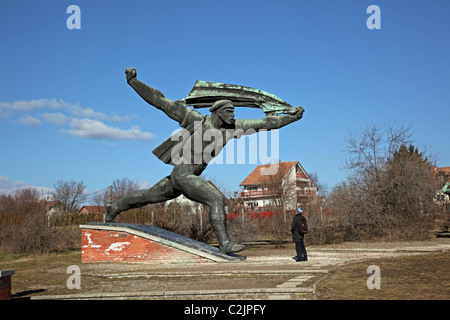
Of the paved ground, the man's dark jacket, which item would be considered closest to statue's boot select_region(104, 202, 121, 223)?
the paved ground

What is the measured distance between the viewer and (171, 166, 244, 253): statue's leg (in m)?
9.58

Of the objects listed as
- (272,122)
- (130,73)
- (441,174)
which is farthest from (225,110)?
(441,174)

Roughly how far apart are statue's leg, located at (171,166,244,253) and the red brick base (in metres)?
→ 0.66

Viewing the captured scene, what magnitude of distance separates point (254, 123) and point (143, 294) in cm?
554

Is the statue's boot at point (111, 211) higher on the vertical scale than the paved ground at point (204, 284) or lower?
higher

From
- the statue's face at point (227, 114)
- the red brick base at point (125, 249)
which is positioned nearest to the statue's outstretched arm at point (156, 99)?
the statue's face at point (227, 114)

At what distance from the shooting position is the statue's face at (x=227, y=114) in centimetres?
980

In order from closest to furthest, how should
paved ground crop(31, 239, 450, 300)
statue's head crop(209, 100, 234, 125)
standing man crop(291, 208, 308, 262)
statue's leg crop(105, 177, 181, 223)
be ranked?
paved ground crop(31, 239, 450, 300), standing man crop(291, 208, 308, 262), statue's head crop(209, 100, 234, 125), statue's leg crop(105, 177, 181, 223)

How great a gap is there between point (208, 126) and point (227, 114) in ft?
1.74

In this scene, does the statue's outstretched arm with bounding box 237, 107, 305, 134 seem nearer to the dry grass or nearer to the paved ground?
the paved ground

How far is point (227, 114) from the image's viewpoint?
9.80 m

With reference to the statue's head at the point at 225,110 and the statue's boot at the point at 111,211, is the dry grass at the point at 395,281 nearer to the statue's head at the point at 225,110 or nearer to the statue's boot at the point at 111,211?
the statue's head at the point at 225,110
